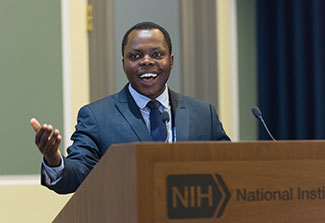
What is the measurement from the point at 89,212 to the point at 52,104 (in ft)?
8.17

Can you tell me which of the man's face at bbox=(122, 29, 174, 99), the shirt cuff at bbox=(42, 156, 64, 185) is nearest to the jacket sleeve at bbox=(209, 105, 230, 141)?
the man's face at bbox=(122, 29, 174, 99)

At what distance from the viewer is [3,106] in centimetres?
416

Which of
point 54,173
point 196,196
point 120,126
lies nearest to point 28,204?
point 120,126

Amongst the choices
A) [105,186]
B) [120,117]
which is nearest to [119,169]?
[105,186]

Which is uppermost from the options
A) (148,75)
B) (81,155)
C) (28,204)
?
(148,75)

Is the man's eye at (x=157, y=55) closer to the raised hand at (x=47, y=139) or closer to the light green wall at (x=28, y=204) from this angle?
the raised hand at (x=47, y=139)

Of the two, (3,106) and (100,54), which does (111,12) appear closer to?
(100,54)

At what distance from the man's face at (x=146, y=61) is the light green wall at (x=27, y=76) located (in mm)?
1480

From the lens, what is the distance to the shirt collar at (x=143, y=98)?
2783mm

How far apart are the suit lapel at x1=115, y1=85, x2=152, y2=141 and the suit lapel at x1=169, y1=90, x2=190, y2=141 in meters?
0.16

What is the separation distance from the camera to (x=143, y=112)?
2773 mm

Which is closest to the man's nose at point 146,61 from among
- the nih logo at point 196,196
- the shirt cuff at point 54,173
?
the shirt cuff at point 54,173

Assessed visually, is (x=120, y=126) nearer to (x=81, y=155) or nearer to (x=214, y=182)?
(x=81, y=155)

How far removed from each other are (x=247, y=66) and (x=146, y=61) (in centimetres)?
210
